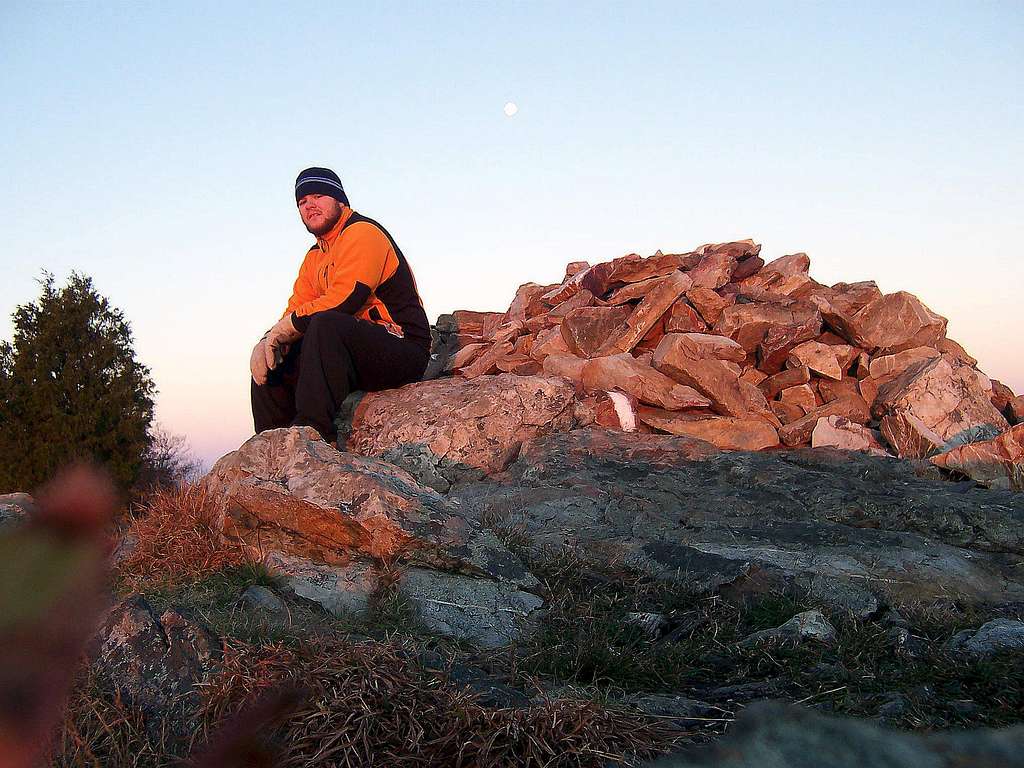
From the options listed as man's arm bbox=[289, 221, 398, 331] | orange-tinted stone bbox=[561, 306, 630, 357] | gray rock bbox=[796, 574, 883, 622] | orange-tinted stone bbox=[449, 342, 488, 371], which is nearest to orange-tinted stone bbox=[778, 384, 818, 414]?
orange-tinted stone bbox=[561, 306, 630, 357]

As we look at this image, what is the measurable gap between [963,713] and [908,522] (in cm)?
249

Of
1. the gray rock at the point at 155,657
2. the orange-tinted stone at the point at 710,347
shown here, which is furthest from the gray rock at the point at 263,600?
the orange-tinted stone at the point at 710,347

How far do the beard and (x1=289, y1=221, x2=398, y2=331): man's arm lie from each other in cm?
22

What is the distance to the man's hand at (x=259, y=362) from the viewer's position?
20.4 feet

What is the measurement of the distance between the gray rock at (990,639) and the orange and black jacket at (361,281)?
4.32 metres

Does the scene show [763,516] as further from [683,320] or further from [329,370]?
[329,370]

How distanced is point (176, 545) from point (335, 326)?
7.27 feet

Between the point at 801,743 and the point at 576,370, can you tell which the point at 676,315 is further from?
the point at 801,743

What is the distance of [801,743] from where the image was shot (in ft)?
2.65

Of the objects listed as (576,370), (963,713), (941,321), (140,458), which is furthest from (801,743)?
(140,458)

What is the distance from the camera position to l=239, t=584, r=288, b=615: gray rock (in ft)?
11.0

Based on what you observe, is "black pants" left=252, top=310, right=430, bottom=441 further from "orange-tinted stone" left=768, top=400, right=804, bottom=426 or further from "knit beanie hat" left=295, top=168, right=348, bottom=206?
"orange-tinted stone" left=768, top=400, right=804, bottom=426

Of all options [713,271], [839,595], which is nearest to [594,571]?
[839,595]

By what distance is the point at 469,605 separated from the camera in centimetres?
351
